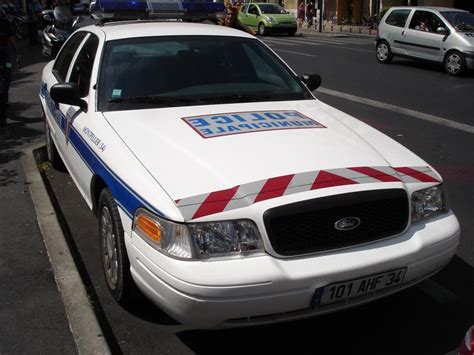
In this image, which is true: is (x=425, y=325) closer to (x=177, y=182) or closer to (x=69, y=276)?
(x=177, y=182)

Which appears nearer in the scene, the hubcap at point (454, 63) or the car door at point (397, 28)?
the hubcap at point (454, 63)

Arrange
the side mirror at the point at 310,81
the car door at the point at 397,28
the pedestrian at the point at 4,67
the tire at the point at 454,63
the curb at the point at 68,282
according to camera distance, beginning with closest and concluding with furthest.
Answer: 1. the curb at the point at 68,282
2. the side mirror at the point at 310,81
3. the pedestrian at the point at 4,67
4. the tire at the point at 454,63
5. the car door at the point at 397,28

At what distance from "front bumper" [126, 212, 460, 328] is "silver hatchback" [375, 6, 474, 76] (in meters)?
12.0

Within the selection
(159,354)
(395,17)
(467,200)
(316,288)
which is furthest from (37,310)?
(395,17)

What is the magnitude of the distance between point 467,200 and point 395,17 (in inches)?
458

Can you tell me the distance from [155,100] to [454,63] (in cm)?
1164

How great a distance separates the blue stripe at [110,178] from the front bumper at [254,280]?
20 cm

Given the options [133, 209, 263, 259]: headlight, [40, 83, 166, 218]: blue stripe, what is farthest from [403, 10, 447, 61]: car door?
[133, 209, 263, 259]: headlight

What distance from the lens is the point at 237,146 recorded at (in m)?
3.29

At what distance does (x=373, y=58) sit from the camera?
17.7 metres

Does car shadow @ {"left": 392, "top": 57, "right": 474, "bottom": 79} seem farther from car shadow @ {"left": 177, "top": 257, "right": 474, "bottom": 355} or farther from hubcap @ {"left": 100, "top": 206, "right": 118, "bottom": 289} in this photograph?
hubcap @ {"left": 100, "top": 206, "right": 118, "bottom": 289}

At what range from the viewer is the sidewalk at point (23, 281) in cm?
319

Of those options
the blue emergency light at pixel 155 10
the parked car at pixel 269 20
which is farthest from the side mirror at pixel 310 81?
the parked car at pixel 269 20

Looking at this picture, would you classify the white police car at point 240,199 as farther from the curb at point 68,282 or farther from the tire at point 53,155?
the tire at point 53,155
